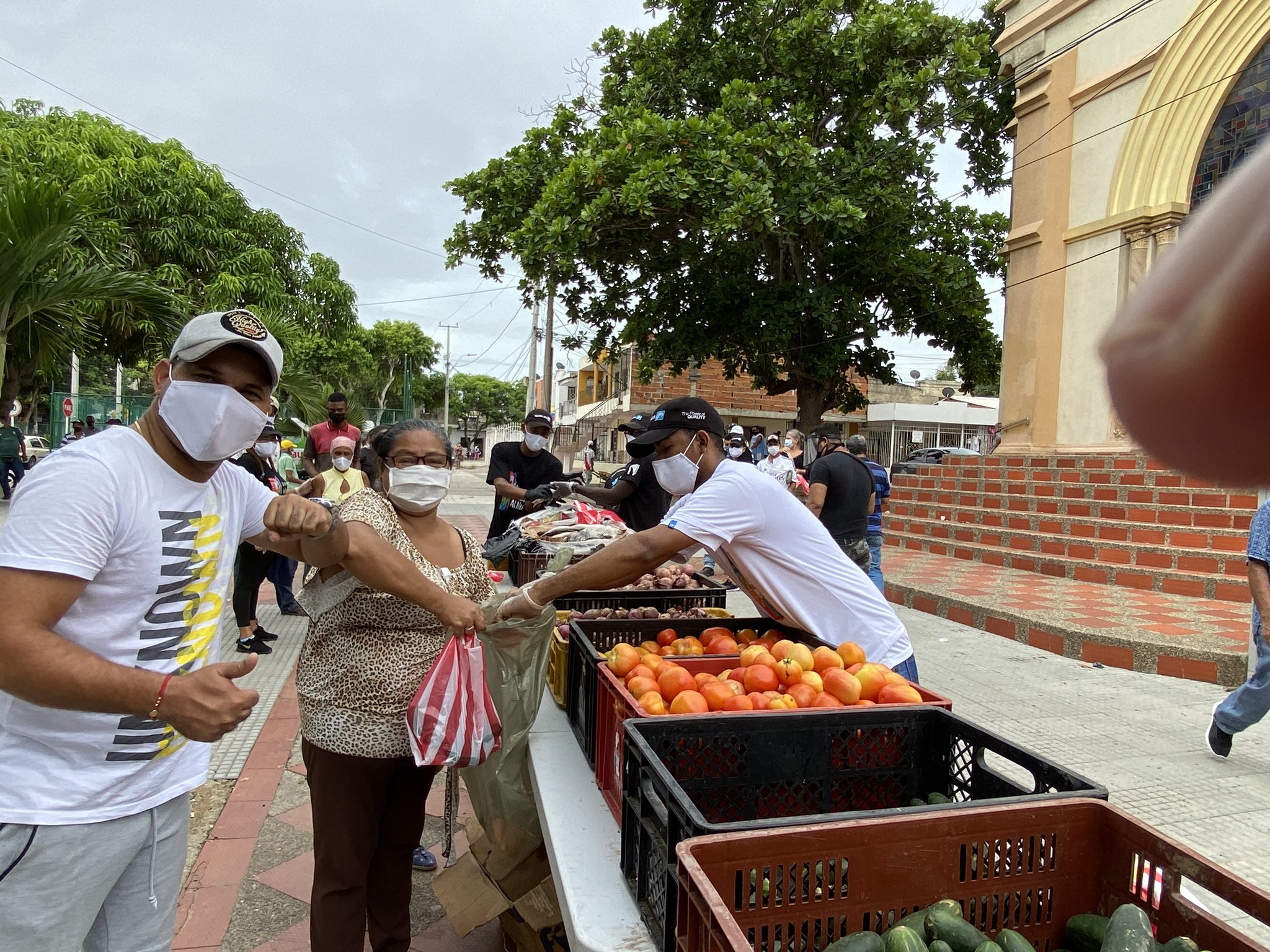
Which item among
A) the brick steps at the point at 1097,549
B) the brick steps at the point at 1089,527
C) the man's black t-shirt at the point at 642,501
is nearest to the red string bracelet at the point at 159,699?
the man's black t-shirt at the point at 642,501

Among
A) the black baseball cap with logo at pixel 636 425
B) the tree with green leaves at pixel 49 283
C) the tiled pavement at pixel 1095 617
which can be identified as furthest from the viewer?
the tiled pavement at pixel 1095 617

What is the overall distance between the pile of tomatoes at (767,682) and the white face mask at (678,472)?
80cm

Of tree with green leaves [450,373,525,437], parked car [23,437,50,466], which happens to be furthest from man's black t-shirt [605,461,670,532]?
tree with green leaves [450,373,525,437]

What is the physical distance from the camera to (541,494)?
241 inches

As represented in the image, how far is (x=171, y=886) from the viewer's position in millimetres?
1715

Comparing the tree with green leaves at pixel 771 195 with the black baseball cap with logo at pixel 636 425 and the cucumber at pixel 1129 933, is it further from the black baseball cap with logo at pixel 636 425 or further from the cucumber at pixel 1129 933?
the cucumber at pixel 1129 933

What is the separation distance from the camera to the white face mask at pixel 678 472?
2957 mm

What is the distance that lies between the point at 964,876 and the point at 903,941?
0.25m

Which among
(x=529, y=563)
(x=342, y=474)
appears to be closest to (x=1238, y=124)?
(x=529, y=563)

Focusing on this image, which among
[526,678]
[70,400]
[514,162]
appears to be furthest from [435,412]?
[526,678]

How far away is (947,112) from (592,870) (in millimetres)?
13404

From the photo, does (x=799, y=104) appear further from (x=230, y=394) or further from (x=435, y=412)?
(x=435, y=412)

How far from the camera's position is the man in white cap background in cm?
136

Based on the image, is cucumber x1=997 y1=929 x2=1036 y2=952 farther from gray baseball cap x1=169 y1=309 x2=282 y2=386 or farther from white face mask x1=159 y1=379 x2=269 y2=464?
gray baseball cap x1=169 y1=309 x2=282 y2=386
